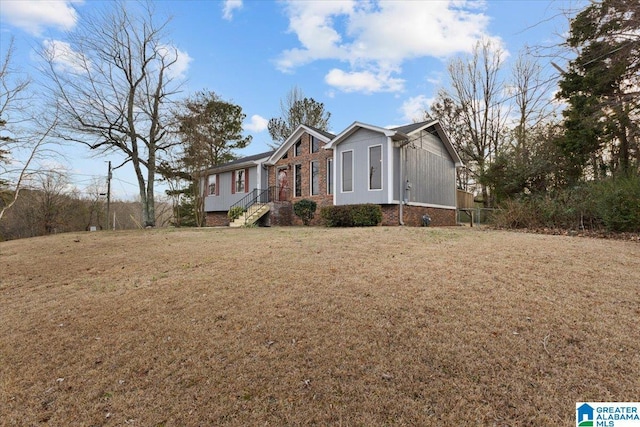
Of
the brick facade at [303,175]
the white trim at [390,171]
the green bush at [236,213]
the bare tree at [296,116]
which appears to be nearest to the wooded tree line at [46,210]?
the green bush at [236,213]

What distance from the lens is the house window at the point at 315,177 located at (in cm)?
1548

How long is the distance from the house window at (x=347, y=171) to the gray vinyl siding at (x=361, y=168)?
0.50ft

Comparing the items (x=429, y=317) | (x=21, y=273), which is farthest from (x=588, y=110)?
(x=21, y=273)

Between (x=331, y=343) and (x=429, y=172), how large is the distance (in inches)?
511

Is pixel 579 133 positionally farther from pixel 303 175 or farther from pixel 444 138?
pixel 303 175

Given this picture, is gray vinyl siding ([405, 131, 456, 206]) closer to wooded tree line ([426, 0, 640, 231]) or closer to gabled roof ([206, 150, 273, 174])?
wooded tree line ([426, 0, 640, 231])

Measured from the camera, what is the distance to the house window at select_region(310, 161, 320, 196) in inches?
610

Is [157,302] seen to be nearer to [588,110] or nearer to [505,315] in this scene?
[505,315]

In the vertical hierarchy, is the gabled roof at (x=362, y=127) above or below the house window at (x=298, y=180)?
above

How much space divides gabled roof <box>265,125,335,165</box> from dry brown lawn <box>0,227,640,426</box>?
1057cm

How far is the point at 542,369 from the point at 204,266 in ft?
18.0

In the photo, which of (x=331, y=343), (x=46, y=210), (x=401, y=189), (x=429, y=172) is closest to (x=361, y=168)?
(x=401, y=189)

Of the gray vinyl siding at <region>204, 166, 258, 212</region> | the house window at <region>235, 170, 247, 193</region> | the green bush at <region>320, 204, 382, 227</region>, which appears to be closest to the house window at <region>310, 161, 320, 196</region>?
the green bush at <region>320, 204, 382, 227</region>

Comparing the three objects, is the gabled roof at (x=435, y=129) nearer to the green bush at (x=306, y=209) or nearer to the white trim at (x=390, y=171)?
the white trim at (x=390, y=171)
